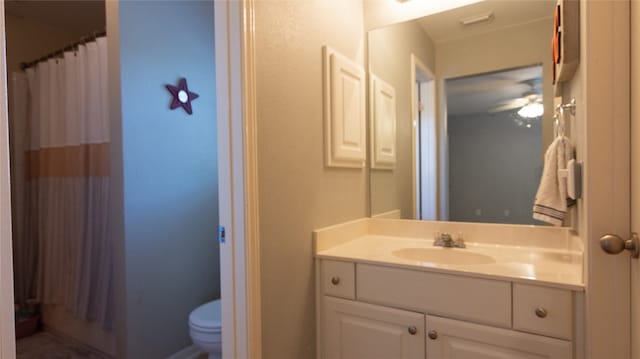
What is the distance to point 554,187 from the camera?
1415mm

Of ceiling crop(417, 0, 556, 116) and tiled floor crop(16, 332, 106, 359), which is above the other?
ceiling crop(417, 0, 556, 116)

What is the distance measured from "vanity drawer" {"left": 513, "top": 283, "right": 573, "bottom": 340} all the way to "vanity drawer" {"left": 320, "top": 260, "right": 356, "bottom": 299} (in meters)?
0.60

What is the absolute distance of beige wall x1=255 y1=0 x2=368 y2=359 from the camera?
1.31 metres

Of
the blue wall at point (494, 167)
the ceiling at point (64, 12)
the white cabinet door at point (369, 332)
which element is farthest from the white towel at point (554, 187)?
the ceiling at point (64, 12)

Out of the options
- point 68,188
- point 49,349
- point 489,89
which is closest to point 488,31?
point 489,89

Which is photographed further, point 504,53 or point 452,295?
point 504,53

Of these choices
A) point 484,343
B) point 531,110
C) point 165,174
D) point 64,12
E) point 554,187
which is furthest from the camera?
point 64,12

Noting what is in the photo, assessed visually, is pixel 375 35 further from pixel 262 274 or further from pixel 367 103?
pixel 262 274

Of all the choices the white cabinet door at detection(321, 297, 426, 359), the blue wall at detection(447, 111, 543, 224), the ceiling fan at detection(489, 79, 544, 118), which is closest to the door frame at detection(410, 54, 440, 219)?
the blue wall at detection(447, 111, 543, 224)

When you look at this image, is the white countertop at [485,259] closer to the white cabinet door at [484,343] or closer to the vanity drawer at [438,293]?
the vanity drawer at [438,293]

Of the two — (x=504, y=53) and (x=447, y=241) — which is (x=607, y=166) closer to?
(x=447, y=241)

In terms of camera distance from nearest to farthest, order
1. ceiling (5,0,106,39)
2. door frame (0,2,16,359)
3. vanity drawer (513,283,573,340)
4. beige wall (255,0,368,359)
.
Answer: door frame (0,2,16,359) → vanity drawer (513,283,573,340) → beige wall (255,0,368,359) → ceiling (5,0,106,39)

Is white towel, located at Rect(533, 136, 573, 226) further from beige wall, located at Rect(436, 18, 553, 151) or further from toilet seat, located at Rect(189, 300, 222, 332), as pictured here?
toilet seat, located at Rect(189, 300, 222, 332)

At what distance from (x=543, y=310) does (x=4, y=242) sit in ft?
4.73
